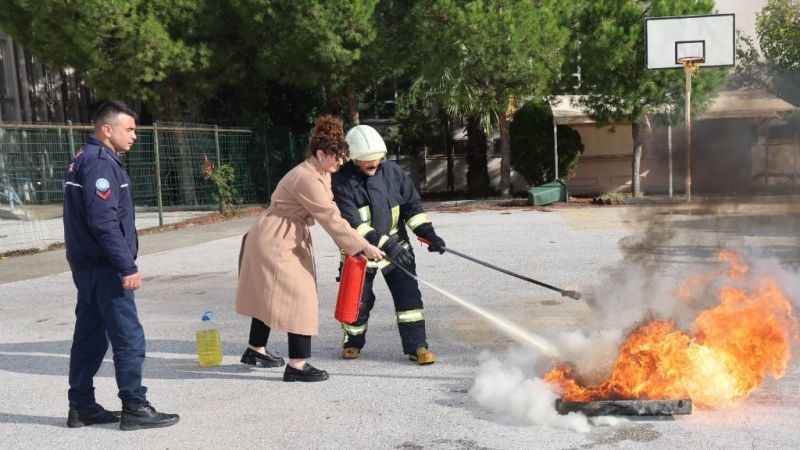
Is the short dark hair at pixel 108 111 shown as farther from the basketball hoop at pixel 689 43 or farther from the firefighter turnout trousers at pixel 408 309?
the basketball hoop at pixel 689 43

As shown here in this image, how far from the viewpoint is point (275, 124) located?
27062 millimetres

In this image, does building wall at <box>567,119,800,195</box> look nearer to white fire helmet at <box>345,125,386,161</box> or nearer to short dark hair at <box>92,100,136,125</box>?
white fire helmet at <box>345,125,386,161</box>

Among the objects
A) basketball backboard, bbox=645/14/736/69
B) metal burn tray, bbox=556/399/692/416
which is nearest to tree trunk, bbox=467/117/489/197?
basketball backboard, bbox=645/14/736/69

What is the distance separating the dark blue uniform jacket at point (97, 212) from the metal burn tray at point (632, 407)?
2652 millimetres

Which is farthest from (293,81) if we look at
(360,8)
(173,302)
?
(173,302)

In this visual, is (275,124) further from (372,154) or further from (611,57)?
(372,154)

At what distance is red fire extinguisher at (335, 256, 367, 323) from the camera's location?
5.38m

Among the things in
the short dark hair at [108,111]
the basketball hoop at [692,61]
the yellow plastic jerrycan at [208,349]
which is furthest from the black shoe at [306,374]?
the basketball hoop at [692,61]

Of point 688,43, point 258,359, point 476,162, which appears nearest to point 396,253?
point 258,359

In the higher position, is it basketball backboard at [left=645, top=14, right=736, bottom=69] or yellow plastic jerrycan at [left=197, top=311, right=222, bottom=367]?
basketball backboard at [left=645, top=14, right=736, bottom=69]

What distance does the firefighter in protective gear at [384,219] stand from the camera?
5.65 metres

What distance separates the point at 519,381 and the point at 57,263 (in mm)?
9819

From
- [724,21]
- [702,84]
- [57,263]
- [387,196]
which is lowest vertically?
[57,263]

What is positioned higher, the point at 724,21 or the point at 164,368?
the point at 724,21
